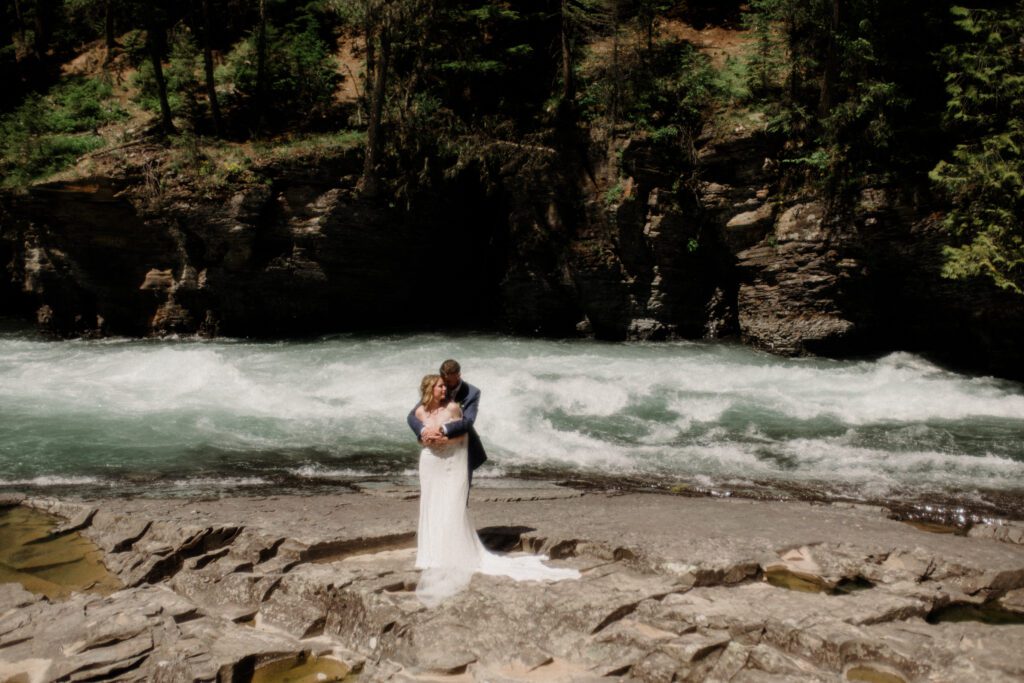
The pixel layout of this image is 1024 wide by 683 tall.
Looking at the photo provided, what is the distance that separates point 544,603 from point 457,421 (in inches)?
60.7

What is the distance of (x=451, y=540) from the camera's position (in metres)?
5.47

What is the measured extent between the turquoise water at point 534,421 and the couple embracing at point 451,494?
328cm

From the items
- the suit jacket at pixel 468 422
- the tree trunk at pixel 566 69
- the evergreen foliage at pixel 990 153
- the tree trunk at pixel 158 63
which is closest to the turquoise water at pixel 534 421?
the evergreen foliage at pixel 990 153

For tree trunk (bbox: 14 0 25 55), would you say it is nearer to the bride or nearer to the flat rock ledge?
the flat rock ledge

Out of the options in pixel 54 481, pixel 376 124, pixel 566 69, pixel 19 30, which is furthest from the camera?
pixel 19 30

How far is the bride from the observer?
17.6 feet

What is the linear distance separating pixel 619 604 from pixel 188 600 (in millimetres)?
3253

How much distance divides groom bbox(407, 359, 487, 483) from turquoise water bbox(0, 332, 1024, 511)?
3203 mm

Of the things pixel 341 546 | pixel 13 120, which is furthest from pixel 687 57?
pixel 13 120

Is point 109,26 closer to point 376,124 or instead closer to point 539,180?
point 376,124

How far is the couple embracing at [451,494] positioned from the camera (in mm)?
5414

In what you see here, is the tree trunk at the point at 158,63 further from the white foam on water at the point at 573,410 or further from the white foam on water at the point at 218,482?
the white foam on water at the point at 218,482

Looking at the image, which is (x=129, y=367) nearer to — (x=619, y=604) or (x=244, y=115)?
(x=244, y=115)

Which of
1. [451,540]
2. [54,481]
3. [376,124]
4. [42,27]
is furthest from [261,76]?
[451,540]
